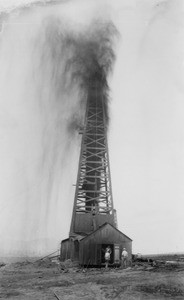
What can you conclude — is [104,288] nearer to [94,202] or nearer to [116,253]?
[116,253]

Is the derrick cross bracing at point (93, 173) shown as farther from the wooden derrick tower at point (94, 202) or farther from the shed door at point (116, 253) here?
the shed door at point (116, 253)

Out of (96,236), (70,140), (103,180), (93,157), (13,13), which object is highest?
(13,13)

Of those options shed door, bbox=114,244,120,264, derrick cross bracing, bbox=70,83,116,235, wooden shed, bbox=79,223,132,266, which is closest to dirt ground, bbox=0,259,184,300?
wooden shed, bbox=79,223,132,266

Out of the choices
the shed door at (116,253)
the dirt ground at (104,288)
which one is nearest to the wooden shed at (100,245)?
the shed door at (116,253)

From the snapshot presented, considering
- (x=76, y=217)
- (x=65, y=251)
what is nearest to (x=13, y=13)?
(x=76, y=217)

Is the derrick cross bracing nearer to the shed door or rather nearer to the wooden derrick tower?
the wooden derrick tower

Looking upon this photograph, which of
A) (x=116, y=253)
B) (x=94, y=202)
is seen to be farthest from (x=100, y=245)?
(x=94, y=202)

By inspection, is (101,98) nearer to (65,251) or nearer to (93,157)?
(93,157)
